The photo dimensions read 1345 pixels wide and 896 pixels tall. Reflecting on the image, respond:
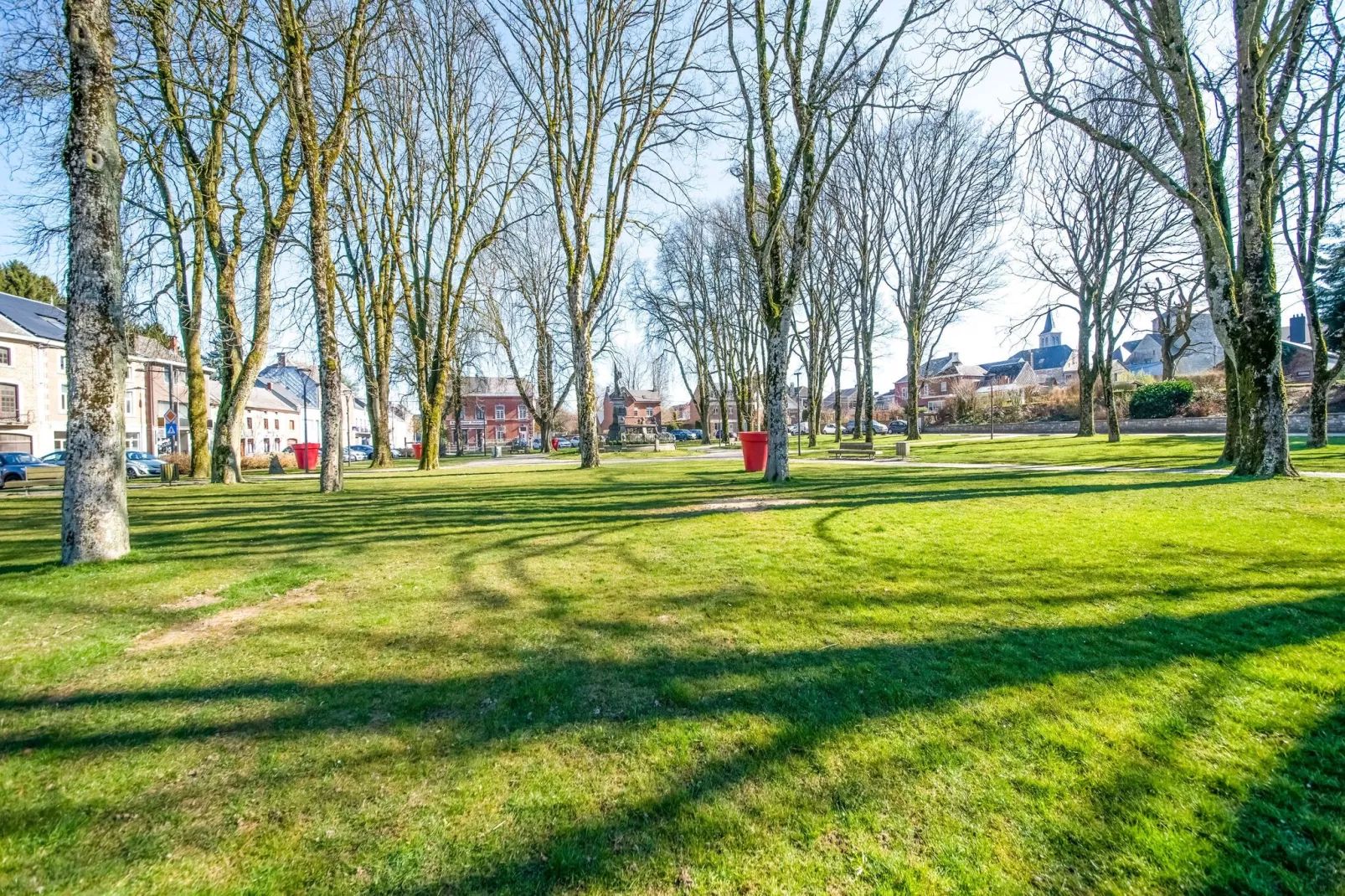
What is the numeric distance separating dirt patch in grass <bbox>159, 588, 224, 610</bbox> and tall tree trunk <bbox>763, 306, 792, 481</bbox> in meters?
9.56

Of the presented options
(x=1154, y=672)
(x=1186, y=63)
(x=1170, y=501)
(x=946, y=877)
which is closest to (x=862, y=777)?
(x=946, y=877)

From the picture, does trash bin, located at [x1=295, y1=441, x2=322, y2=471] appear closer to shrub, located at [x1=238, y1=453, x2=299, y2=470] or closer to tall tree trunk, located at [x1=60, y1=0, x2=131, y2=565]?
shrub, located at [x1=238, y1=453, x2=299, y2=470]

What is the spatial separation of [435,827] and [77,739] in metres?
2.04

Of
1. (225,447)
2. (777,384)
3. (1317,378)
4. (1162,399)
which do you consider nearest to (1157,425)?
(1162,399)

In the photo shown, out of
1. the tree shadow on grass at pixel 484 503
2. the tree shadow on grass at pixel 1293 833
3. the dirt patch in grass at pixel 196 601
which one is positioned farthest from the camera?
the tree shadow on grass at pixel 484 503

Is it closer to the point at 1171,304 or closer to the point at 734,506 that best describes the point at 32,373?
the point at 734,506

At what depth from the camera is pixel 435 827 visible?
215 cm

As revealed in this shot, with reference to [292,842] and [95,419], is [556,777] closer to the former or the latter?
[292,842]

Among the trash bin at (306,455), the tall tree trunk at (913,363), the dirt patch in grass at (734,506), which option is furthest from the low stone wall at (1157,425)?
the trash bin at (306,455)

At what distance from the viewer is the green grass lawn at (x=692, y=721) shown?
1.98 meters

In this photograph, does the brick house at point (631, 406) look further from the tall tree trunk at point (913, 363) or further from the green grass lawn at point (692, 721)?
the green grass lawn at point (692, 721)

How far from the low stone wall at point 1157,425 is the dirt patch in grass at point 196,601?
31.6 metres

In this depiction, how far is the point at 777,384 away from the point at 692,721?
9.84 meters

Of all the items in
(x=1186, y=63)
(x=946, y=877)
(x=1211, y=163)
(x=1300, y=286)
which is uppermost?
(x=1186, y=63)
